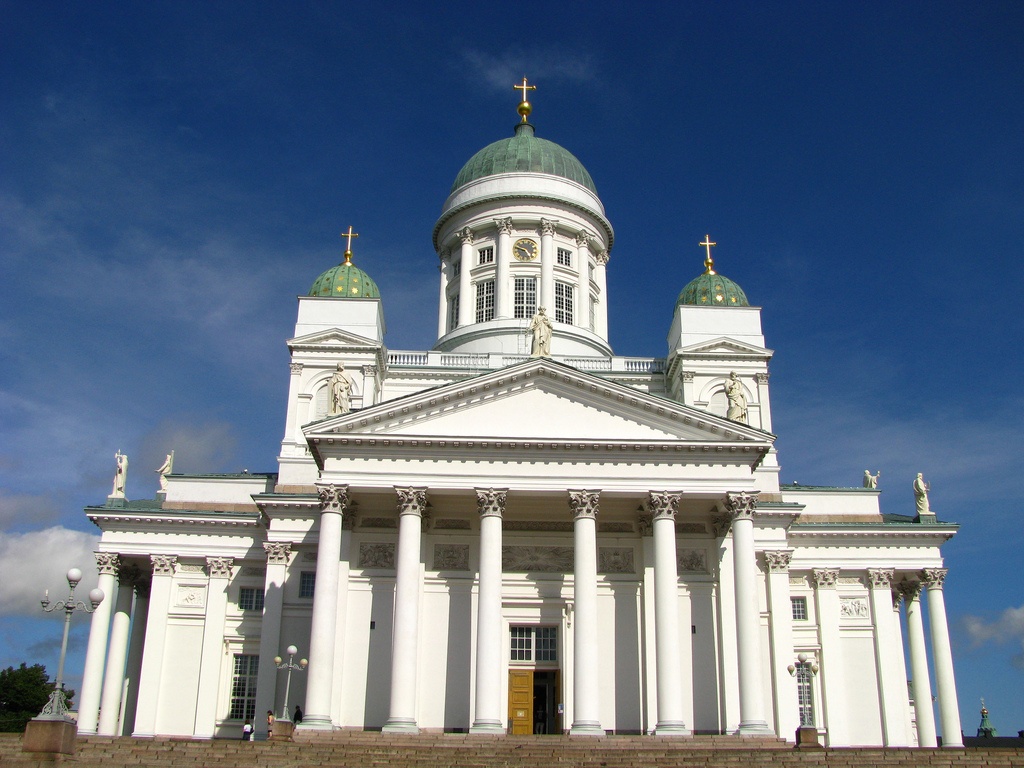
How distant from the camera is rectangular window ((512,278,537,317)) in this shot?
165 feet

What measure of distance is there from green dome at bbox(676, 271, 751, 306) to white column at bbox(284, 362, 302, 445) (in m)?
17.0

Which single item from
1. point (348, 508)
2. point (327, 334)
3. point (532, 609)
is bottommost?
point (532, 609)

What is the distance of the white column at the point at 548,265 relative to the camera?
50.0m

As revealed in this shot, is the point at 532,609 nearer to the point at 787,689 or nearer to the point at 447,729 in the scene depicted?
the point at 447,729

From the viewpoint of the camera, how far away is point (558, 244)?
52219mm

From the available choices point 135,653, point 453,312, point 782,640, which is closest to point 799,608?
point 782,640

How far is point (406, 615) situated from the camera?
3117cm

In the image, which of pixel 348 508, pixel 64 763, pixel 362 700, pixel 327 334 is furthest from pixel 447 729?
→ pixel 327 334

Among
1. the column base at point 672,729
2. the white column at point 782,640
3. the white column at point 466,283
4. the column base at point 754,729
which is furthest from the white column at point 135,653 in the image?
the white column at point 782,640

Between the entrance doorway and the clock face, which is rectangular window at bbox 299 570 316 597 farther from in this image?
the clock face

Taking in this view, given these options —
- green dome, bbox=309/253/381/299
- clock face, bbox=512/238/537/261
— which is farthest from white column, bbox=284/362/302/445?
clock face, bbox=512/238/537/261

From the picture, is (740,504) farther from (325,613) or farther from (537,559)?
(325,613)

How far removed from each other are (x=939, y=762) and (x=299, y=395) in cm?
2758

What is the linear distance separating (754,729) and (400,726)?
10339mm
